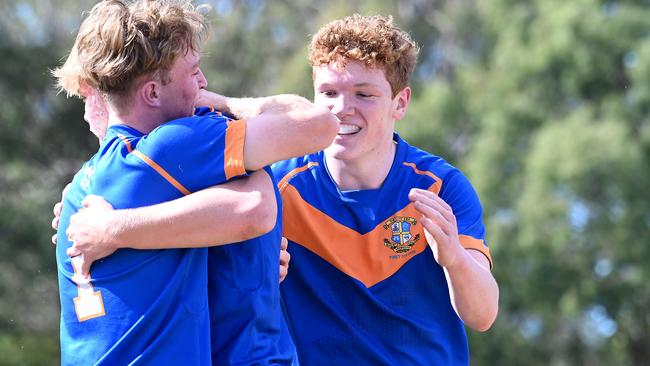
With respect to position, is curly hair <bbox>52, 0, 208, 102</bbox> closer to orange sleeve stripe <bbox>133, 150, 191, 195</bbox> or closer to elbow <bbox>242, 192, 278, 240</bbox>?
orange sleeve stripe <bbox>133, 150, 191, 195</bbox>

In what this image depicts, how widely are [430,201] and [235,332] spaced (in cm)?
118

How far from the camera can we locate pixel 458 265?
4.70 m

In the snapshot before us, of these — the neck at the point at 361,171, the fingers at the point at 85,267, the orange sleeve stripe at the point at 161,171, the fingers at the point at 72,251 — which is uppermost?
the neck at the point at 361,171

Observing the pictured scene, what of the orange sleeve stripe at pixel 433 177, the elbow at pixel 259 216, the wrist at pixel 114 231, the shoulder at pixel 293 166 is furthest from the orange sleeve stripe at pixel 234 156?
the orange sleeve stripe at pixel 433 177

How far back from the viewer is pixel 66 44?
66.9 feet

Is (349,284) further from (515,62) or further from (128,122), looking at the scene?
(515,62)

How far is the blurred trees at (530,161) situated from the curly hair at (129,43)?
15.0 meters

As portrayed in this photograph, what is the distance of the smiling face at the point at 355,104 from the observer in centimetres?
513

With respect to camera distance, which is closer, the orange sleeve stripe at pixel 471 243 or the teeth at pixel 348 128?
the orange sleeve stripe at pixel 471 243

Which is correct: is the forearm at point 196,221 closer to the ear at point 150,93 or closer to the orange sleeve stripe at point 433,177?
the ear at point 150,93

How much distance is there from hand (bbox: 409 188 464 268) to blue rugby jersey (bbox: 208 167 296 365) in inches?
35.5

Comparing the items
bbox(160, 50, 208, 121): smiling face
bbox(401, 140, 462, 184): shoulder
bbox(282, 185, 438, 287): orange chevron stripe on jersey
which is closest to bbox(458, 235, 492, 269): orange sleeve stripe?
bbox(282, 185, 438, 287): orange chevron stripe on jersey

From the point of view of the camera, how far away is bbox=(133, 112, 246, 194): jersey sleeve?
3639 mm

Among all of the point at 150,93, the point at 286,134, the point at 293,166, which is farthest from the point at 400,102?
the point at 150,93
